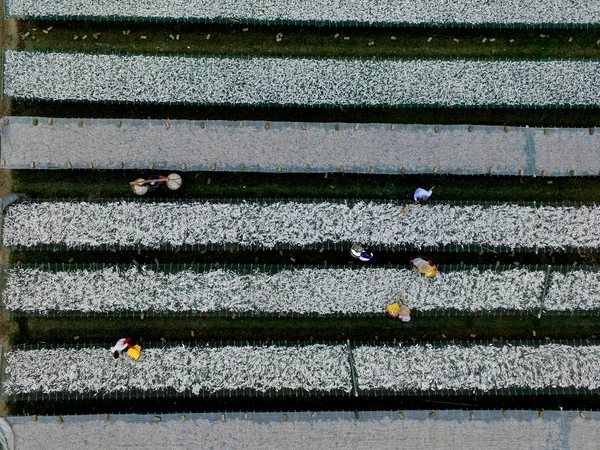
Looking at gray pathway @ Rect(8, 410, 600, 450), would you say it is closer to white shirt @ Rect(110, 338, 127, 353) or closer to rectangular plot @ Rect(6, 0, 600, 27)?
white shirt @ Rect(110, 338, 127, 353)

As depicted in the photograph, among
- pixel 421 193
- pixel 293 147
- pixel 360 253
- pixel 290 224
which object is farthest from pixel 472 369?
pixel 293 147

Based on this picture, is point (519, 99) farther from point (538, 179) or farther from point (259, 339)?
point (259, 339)

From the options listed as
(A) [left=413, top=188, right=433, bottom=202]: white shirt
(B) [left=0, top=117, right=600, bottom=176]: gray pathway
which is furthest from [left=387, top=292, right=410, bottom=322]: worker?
(B) [left=0, top=117, right=600, bottom=176]: gray pathway

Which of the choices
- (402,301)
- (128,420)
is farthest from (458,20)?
(128,420)

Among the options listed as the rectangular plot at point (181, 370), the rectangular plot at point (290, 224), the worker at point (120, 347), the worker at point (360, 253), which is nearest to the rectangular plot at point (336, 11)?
the rectangular plot at point (290, 224)

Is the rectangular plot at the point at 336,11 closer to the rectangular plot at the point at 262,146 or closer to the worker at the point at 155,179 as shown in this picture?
the rectangular plot at the point at 262,146

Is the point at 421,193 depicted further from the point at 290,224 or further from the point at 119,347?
the point at 119,347

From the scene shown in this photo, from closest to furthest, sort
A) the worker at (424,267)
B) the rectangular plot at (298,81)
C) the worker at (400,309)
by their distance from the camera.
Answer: the worker at (424,267)
the worker at (400,309)
the rectangular plot at (298,81)
